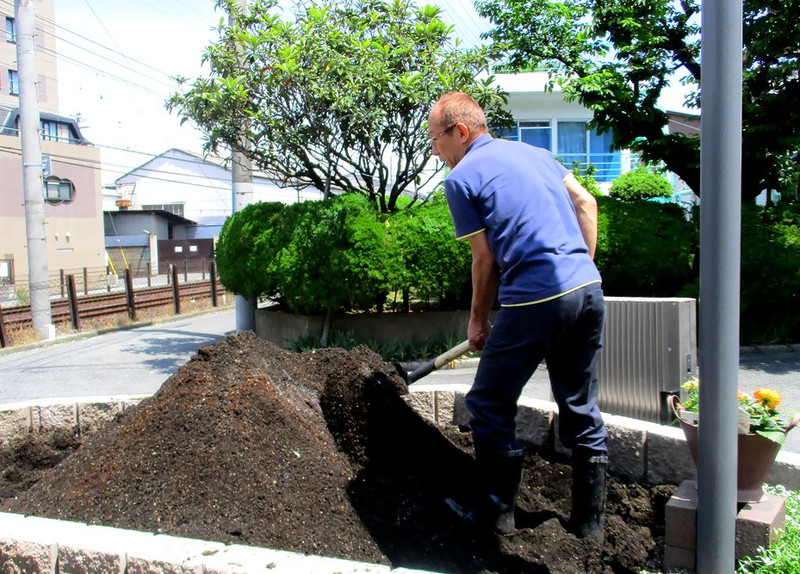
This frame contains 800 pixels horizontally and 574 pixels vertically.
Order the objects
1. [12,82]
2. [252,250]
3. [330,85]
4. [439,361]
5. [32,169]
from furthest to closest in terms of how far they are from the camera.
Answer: [12,82] → [32,169] → [252,250] → [330,85] → [439,361]

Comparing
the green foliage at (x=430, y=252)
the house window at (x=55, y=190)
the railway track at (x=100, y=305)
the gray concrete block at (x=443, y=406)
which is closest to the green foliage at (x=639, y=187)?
the green foliage at (x=430, y=252)

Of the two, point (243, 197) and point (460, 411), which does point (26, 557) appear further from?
point (243, 197)

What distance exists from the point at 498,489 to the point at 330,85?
277 inches

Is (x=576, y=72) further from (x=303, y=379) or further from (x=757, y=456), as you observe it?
(x=757, y=456)

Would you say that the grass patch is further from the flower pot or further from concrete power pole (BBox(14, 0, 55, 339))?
concrete power pole (BBox(14, 0, 55, 339))

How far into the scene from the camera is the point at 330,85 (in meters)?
9.00

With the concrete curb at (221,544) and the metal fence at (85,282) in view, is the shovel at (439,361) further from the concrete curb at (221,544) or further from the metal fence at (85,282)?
the metal fence at (85,282)

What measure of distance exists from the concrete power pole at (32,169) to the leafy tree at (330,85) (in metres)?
6.91

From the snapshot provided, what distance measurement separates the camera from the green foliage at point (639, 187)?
769 inches

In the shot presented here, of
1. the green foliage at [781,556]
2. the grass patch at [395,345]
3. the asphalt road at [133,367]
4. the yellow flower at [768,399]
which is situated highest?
the yellow flower at [768,399]

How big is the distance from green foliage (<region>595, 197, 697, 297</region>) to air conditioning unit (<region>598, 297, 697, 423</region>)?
16.7 feet

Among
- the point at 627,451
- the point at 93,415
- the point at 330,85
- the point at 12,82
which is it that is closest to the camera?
the point at 627,451

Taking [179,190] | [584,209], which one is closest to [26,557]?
[584,209]

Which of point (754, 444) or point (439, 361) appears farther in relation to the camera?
point (439, 361)
